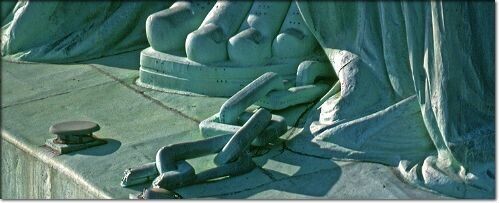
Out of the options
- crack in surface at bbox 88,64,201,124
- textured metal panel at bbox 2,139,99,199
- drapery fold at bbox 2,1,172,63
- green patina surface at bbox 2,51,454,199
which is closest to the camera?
green patina surface at bbox 2,51,454,199

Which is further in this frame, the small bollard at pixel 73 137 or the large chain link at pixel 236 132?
the small bollard at pixel 73 137

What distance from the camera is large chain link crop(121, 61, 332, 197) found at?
195 inches

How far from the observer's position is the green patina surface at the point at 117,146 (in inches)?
193

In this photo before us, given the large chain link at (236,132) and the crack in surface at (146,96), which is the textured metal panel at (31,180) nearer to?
the large chain link at (236,132)

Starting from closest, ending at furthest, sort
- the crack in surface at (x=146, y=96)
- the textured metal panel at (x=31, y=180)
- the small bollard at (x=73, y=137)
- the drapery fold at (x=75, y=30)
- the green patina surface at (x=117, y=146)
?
the green patina surface at (x=117, y=146) → the textured metal panel at (x=31, y=180) → the small bollard at (x=73, y=137) → the crack in surface at (x=146, y=96) → the drapery fold at (x=75, y=30)

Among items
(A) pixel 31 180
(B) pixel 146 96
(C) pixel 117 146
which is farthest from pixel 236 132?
(B) pixel 146 96

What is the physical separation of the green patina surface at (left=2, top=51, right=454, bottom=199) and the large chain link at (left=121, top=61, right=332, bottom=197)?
4 centimetres

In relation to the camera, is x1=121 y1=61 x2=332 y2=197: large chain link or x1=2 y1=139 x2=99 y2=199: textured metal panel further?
x1=2 y1=139 x2=99 y2=199: textured metal panel

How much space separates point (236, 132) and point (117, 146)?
22.6 inches

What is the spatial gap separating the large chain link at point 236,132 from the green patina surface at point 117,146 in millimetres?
41

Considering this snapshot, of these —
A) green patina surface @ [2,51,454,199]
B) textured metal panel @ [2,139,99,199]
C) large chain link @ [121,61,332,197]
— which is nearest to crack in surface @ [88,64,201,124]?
green patina surface @ [2,51,454,199]

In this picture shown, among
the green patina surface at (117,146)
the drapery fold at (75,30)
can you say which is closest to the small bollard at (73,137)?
the green patina surface at (117,146)

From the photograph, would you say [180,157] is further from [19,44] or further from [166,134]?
[19,44]

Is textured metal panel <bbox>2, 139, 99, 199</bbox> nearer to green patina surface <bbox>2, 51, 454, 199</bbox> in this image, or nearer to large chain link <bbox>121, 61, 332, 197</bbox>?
green patina surface <bbox>2, 51, 454, 199</bbox>
